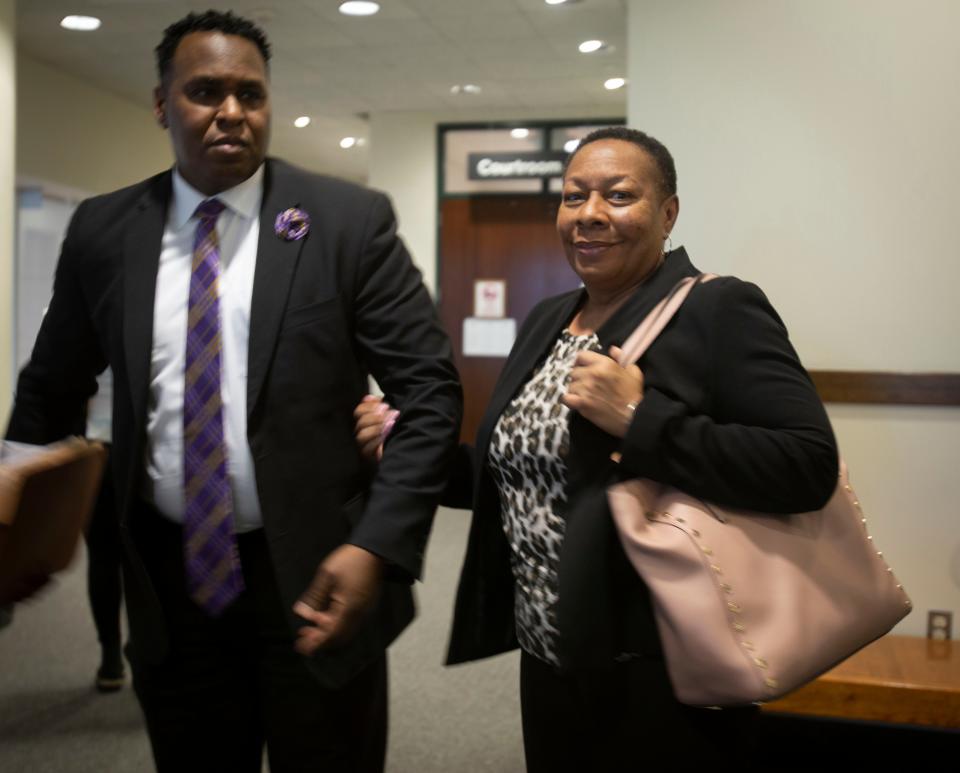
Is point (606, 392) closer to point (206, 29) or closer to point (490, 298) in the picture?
point (206, 29)

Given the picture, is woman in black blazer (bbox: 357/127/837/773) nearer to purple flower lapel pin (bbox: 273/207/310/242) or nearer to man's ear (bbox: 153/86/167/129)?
purple flower lapel pin (bbox: 273/207/310/242)

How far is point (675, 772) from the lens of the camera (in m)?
1.45

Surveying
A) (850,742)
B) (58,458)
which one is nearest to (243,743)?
(58,458)

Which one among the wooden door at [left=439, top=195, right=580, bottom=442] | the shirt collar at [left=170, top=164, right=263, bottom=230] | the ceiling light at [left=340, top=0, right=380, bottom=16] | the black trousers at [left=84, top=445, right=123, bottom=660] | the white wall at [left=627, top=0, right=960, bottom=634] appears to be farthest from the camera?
the wooden door at [left=439, top=195, right=580, bottom=442]

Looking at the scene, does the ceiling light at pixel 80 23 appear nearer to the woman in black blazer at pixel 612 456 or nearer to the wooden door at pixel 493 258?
the wooden door at pixel 493 258

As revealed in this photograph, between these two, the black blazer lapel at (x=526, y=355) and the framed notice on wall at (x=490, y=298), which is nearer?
the black blazer lapel at (x=526, y=355)

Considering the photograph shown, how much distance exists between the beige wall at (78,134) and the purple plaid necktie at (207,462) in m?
6.23

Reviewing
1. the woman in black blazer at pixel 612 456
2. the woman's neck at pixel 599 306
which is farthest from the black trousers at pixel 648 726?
the woman's neck at pixel 599 306

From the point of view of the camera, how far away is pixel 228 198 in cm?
152

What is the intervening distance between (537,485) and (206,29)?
35.1 inches

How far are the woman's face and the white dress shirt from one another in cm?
53

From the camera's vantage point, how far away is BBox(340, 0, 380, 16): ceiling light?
5508 millimetres

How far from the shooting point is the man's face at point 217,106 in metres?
1.48

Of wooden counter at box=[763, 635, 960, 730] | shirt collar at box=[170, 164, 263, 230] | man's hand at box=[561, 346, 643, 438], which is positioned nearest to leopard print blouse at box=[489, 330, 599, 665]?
man's hand at box=[561, 346, 643, 438]
